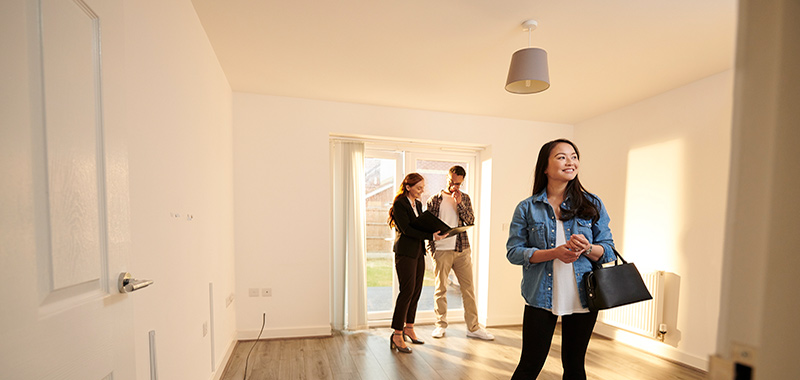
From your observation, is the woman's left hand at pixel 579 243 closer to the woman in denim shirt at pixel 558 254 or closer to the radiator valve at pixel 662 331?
the woman in denim shirt at pixel 558 254

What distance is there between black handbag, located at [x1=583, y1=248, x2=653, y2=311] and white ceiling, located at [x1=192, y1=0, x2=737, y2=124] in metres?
1.30

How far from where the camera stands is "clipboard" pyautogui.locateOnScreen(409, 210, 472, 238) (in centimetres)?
281

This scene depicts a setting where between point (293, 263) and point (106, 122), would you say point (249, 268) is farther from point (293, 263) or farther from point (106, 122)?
point (106, 122)

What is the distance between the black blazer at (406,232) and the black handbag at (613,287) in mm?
1513

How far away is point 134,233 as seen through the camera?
1229 mm

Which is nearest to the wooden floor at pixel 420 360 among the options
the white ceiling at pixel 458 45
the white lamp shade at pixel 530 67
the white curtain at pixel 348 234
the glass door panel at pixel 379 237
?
the white curtain at pixel 348 234

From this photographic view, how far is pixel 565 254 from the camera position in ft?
4.82

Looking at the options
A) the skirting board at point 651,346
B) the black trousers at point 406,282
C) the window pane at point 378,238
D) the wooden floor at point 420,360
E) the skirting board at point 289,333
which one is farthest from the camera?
the window pane at point 378,238

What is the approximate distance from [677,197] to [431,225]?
200 centimetres

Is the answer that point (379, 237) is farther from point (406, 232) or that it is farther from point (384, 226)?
point (406, 232)

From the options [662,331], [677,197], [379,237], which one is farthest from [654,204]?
[379,237]

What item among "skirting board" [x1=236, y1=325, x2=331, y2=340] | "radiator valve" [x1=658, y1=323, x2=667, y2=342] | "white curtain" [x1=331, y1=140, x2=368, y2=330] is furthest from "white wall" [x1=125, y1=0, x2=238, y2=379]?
"radiator valve" [x1=658, y1=323, x2=667, y2=342]

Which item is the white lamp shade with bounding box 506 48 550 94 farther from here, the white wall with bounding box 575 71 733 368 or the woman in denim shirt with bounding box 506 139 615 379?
the white wall with bounding box 575 71 733 368

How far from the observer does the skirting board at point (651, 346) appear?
2.81 metres
